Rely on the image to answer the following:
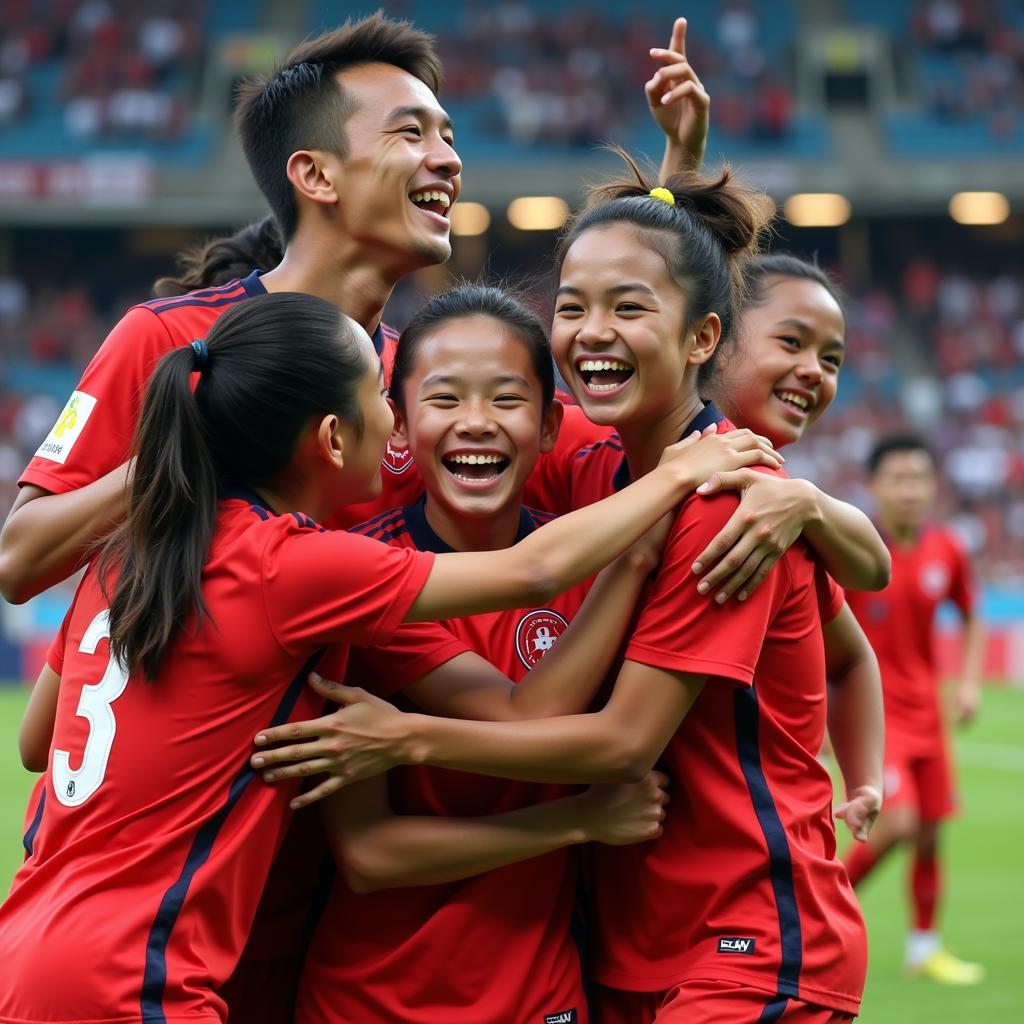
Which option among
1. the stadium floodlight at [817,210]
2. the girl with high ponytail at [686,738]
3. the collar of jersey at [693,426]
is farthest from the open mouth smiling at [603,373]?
the stadium floodlight at [817,210]

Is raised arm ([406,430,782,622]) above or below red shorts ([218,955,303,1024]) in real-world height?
above

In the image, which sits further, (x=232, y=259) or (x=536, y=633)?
(x=232, y=259)

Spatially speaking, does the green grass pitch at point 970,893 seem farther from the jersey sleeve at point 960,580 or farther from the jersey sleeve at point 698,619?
the jersey sleeve at point 698,619

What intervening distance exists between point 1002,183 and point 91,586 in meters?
26.7

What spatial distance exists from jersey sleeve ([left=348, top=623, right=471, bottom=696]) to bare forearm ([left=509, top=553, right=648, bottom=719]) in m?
0.15

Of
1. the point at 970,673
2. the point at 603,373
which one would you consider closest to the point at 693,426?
Answer: the point at 603,373

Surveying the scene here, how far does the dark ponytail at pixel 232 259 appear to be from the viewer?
4.27 m

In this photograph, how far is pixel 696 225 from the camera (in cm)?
328

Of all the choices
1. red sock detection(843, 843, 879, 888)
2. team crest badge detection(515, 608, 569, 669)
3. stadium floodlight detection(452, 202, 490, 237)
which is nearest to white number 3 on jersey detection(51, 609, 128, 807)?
team crest badge detection(515, 608, 569, 669)

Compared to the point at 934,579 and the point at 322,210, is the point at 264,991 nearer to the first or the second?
the point at 322,210

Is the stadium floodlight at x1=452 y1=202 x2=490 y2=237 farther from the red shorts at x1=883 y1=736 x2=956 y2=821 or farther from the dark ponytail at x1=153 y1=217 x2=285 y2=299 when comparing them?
the dark ponytail at x1=153 y1=217 x2=285 y2=299

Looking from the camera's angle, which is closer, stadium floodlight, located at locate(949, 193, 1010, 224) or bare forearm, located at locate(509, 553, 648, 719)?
bare forearm, located at locate(509, 553, 648, 719)

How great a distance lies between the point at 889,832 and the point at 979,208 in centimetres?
2405

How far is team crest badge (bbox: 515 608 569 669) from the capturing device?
10.4 ft
